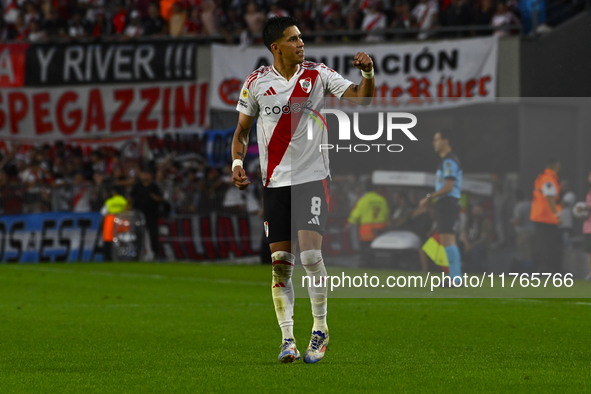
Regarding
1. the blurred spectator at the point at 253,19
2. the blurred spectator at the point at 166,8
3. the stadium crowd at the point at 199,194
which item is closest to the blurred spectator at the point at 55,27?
the blurred spectator at the point at 166,8

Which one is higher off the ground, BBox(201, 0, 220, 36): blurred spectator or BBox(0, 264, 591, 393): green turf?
BBox(201, 0, 220, 36): blurred spectator

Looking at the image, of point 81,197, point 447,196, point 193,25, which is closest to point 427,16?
point 193,25

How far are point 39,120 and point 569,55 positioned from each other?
13406 mm

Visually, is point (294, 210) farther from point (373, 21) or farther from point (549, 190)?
point (373, 21)

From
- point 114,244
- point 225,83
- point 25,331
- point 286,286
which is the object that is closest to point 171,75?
point 225,83

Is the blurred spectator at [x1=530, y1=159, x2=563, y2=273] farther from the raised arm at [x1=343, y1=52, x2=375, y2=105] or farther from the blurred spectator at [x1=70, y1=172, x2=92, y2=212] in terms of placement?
the blurred spectator at [x1=70, y1=172, x2=92, y2=212]

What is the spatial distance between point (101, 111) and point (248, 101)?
19.2 m

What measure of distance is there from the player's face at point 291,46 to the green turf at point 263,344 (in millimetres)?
1964

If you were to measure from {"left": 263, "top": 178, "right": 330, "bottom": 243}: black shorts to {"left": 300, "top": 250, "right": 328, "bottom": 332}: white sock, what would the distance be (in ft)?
0.54

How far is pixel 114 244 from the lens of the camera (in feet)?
69.3

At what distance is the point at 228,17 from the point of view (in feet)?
81.2

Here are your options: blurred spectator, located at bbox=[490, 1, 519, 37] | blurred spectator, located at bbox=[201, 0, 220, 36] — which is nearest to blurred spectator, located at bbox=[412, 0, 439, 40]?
blurred spectator, located at bbox=[490, 1, 519, 37]

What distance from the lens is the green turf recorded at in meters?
5.55

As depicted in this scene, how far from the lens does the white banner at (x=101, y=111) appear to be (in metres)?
24.7
